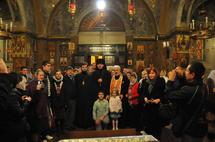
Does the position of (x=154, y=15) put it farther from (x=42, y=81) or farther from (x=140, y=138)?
(x=140, y=138)

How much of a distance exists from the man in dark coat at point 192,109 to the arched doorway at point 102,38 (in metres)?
16.1

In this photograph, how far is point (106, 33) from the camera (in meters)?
21.0

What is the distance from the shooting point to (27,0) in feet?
56.8

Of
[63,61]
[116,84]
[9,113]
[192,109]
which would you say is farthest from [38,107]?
[63,61]

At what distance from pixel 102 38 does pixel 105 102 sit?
12.5 m

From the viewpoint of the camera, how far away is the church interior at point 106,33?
1661 centimetres

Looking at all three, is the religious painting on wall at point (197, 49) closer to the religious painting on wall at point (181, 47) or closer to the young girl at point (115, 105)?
the religious painting on wall at point (181, 47)

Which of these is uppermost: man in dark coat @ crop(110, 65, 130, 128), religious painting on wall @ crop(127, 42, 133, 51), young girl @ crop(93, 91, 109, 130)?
religious painting on wall @ crop(127, 42, 133, 51)

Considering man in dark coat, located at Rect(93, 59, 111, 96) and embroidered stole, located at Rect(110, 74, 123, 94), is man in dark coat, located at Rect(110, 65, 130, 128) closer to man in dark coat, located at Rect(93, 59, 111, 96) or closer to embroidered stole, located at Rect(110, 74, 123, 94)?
embroidered stole, located at Rect(110, 74, 123, 94)

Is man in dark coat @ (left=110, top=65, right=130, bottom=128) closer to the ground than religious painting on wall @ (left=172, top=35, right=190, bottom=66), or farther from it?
closer to the ground

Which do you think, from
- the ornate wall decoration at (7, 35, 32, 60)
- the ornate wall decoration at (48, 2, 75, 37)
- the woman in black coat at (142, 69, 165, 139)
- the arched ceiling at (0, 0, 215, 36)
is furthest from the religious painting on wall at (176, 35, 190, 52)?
the woman in black coat at (142, 69, 165, 139)

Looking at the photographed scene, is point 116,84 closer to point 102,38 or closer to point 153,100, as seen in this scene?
point 153,100

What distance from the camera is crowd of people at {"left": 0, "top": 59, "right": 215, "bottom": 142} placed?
13.0 ft

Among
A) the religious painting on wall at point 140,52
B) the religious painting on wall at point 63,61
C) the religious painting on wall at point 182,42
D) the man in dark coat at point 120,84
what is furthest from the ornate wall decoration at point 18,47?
the man in dark coat at point 120,84
